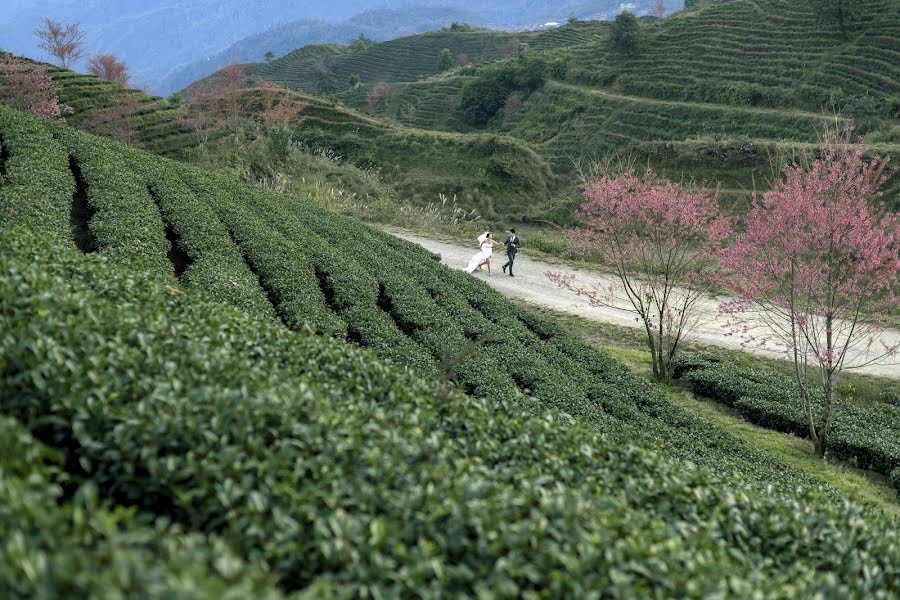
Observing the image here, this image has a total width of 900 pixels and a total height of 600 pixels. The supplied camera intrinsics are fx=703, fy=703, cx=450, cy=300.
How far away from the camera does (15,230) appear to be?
10406 millimetres

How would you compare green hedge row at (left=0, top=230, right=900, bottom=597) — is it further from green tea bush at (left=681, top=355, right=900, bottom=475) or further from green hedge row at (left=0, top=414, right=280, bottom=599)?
green tea bush at (left=681, top=355, right=900, bottom=475)

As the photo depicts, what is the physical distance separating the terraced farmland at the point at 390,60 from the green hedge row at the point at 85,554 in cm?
11754

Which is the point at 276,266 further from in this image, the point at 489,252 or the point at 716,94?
the point at 716,94

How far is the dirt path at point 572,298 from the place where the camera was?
20594 millimetres

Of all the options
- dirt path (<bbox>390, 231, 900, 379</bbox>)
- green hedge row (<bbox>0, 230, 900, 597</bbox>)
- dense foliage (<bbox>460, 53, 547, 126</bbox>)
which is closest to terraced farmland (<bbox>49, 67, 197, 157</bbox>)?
dirt path (<bbox>390, 231, 900, 379</bbox>)

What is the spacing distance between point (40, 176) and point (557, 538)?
1608cm

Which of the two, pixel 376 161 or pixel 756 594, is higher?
pixel 376 161

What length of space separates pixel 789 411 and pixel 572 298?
944 centimetres

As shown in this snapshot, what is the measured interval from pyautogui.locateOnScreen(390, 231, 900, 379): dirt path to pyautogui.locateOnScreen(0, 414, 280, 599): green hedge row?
1793 cm

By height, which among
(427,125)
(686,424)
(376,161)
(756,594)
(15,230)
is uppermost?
(427,125)

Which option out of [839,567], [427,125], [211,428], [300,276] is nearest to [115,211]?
[300,276]

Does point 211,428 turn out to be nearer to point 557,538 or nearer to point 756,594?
point 557,538

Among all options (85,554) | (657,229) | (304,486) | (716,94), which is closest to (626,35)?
(716,94)

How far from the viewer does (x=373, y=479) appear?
5168 millimetres
